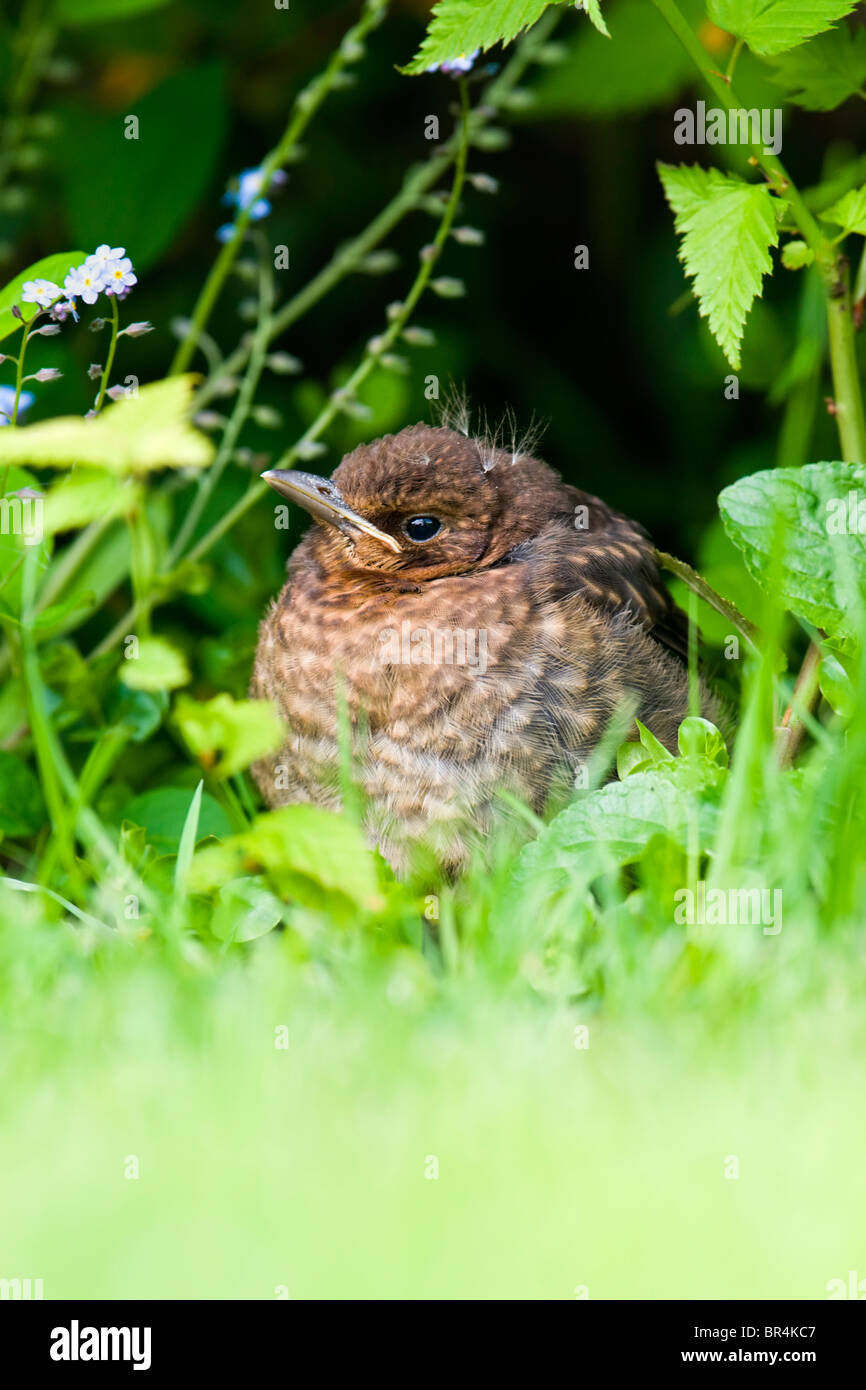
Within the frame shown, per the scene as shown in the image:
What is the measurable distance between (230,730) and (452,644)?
615 mm

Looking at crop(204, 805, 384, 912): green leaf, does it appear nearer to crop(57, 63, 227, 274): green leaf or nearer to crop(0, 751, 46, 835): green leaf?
crop(0, 751, 46, 835): green leaf

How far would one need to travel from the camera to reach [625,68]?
157 inches

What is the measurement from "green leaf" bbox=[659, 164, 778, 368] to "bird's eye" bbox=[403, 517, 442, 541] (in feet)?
2.47

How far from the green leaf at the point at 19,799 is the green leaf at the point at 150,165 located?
1257 millimetres

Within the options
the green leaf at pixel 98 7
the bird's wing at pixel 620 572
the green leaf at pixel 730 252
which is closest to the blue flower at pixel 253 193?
the green leaf at pixel 98 7

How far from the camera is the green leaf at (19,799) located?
292 centimetres

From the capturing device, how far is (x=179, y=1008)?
6.59 feet

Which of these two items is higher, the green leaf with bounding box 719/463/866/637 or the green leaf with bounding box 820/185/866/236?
the green leaf with bounding box 820/185/866/236

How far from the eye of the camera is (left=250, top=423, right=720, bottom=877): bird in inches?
109

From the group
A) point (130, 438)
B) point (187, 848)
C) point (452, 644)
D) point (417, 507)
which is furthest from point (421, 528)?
point (130, 438)

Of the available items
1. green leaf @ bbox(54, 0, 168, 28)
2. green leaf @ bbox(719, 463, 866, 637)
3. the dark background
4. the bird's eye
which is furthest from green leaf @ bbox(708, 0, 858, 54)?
green leaf @ bbox(54, 0, 168, 28)

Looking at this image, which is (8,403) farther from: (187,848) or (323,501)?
(187,848)
